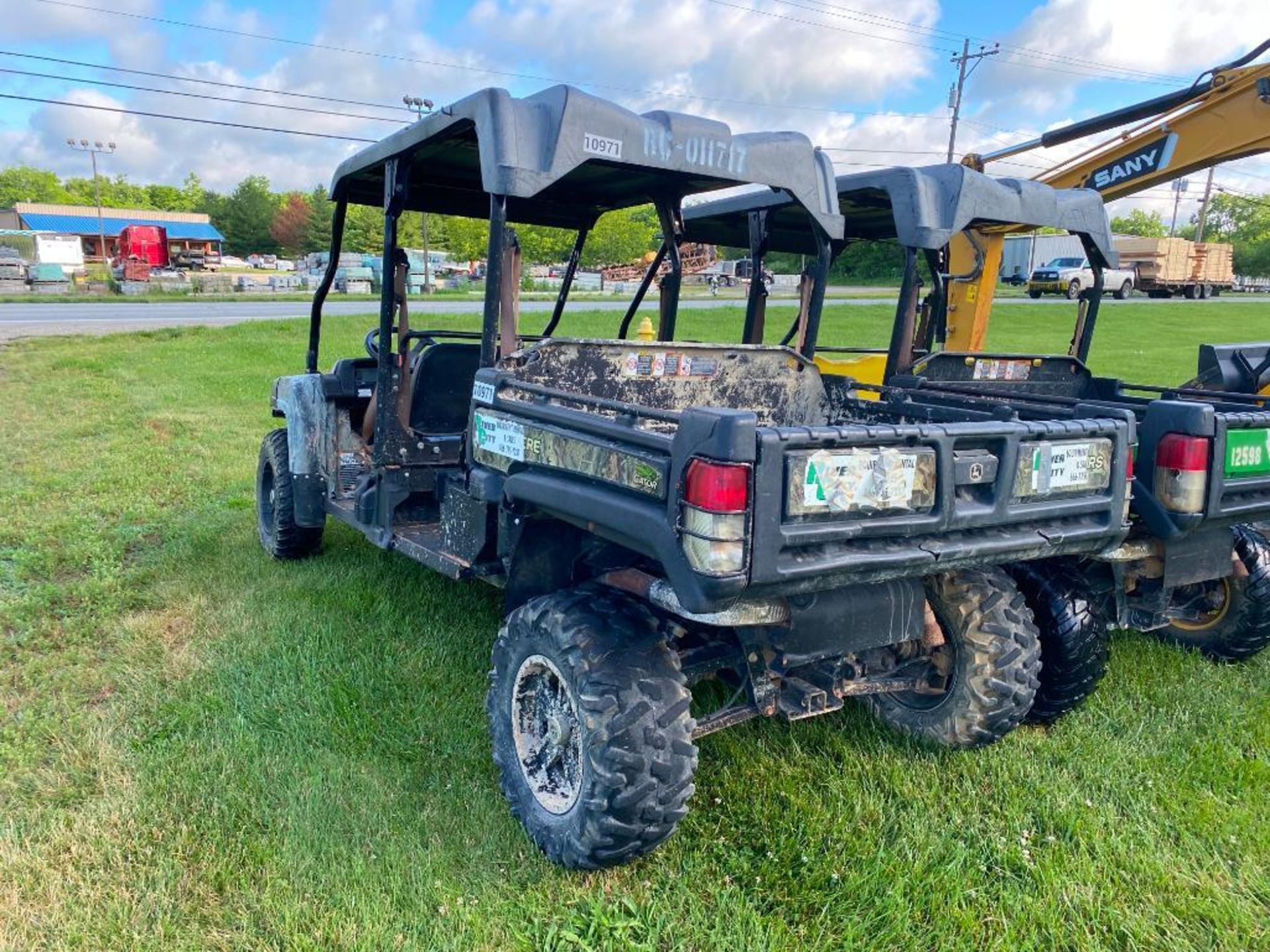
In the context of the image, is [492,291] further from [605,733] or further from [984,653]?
[984,653]

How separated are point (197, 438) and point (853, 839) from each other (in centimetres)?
838

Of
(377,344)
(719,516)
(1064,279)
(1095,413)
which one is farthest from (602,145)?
(1064,279)

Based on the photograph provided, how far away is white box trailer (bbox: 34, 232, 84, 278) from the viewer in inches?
2067

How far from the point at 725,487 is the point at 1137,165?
28.2 ft

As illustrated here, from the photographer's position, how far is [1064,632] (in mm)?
3627

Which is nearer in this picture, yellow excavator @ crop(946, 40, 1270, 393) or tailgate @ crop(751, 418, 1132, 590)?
tailgate @ crop(751, 418, 1132, 590)

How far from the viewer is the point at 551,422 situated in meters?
3.03

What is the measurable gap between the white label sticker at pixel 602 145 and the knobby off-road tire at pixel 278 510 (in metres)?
2.88

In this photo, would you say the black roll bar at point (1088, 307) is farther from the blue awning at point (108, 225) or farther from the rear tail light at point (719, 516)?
the blue awning at point (108, 225)

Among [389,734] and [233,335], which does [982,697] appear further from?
[233,335]

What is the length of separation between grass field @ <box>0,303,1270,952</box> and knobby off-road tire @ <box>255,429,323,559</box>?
320mm

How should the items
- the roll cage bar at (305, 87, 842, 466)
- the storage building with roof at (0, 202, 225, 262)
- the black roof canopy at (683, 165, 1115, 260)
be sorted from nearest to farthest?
the roll cage bar at (305, 87, 842, 466)
the black roof canopy at (683, 165, 1115, 260)
the storage building with roof at (0, 202, 225, 262)

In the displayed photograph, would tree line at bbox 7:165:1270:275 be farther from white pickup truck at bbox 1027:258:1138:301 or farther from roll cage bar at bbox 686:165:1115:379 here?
roll cage bar at bbox 686:165:1115:379

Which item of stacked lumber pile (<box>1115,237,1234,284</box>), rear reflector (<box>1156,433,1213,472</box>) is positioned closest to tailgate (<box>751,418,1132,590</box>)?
rear reflector (<box>1156,433,1213,472</box>)
